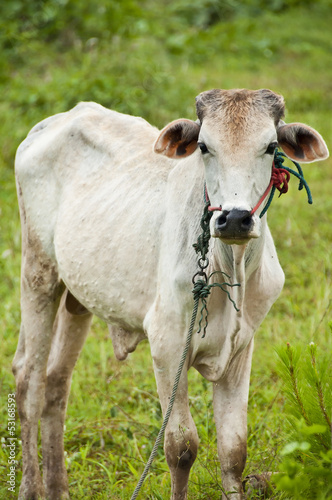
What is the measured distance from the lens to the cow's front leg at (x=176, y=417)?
136 inches

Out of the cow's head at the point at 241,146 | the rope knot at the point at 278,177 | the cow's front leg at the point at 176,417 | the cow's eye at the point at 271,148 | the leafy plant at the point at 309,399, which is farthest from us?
the cow's front leg at the point at 176,417

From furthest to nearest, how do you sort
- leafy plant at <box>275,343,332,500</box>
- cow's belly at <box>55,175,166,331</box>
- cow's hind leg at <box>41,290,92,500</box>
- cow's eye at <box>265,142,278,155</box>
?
cow's hind leg at <box>41,290,92,500</box> → cow's belly at <box>55,175,166,331</box> → cow's eye at <box>265,142,278,155</box> → leafy plant at <box>275,343,332,500</box>

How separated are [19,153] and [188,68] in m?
7.64

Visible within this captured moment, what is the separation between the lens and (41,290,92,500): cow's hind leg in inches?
171

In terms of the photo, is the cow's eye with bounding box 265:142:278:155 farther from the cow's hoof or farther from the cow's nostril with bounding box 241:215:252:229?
the cow's hoof

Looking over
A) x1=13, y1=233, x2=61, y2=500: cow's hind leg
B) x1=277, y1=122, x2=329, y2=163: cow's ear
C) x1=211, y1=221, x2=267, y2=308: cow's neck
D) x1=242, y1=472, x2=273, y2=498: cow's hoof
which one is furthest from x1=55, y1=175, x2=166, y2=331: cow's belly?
x1=242, y1=472, x2=273, y2=498: cow's hoof

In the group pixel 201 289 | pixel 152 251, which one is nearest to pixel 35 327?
pixel 152 251

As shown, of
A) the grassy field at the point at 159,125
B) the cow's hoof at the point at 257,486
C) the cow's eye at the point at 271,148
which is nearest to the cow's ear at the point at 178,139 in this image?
the cow's eye at the point at 271,148

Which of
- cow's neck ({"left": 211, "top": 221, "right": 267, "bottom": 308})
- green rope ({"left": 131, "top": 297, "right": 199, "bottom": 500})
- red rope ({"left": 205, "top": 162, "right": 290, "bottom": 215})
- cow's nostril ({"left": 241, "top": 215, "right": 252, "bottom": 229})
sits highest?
cow's nostril ({"left": 241, "top": 215, "right": 252, "bottom": 229})

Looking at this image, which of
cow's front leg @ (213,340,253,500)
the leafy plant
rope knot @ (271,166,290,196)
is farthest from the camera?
cow's front leg @ (213,340,253,500)

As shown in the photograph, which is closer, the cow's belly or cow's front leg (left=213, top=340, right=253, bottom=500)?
cow's front leg (left=213, top=340, right=253, bottom=500)

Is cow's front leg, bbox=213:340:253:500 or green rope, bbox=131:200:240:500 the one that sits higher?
green rope, bbox=131:200:240:500

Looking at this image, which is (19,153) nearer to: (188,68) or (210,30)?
(188,68)

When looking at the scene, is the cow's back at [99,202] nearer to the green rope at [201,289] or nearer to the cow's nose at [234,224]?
the green rope at [201,289]
